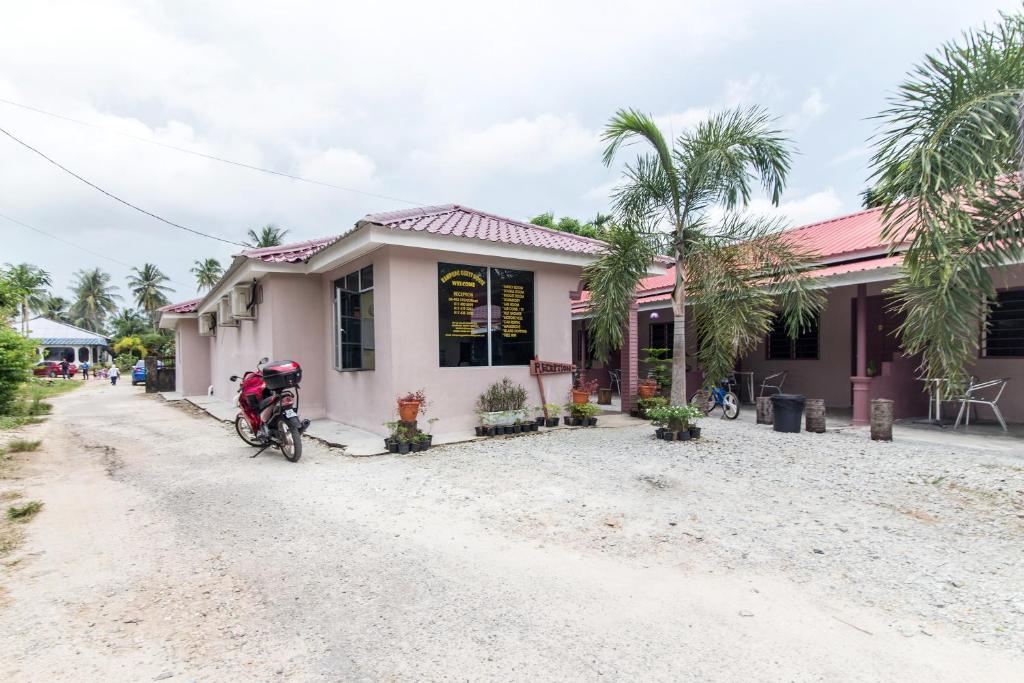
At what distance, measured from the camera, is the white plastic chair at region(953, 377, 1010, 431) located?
7.94 metres

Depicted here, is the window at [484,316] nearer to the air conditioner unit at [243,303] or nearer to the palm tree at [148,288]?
the air conditioner unit at [243,303]

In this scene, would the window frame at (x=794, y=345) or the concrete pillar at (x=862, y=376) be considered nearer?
the concrete pillar at (x=862, y=376)

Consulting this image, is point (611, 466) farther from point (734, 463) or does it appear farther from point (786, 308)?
point (786, 308)

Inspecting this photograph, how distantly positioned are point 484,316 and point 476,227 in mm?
1552

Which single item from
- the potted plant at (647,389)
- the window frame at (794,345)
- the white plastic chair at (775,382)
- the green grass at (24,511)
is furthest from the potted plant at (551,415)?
the green grass at (24,511)

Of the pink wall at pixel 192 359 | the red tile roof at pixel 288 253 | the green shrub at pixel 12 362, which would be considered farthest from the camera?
the pink wall at pixel 192 359

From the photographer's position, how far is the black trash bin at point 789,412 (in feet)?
26.8

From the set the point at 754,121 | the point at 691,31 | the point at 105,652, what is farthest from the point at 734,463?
the point at 691,31

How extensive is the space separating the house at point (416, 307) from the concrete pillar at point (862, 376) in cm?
325

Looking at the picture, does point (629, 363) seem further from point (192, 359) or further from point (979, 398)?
point (192, 359)

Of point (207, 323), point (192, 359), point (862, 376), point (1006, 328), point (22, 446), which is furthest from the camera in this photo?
point (192, 359)

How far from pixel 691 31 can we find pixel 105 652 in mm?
9539

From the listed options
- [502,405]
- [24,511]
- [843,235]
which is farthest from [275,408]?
[843,235]

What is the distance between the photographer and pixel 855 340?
35.0 ft
